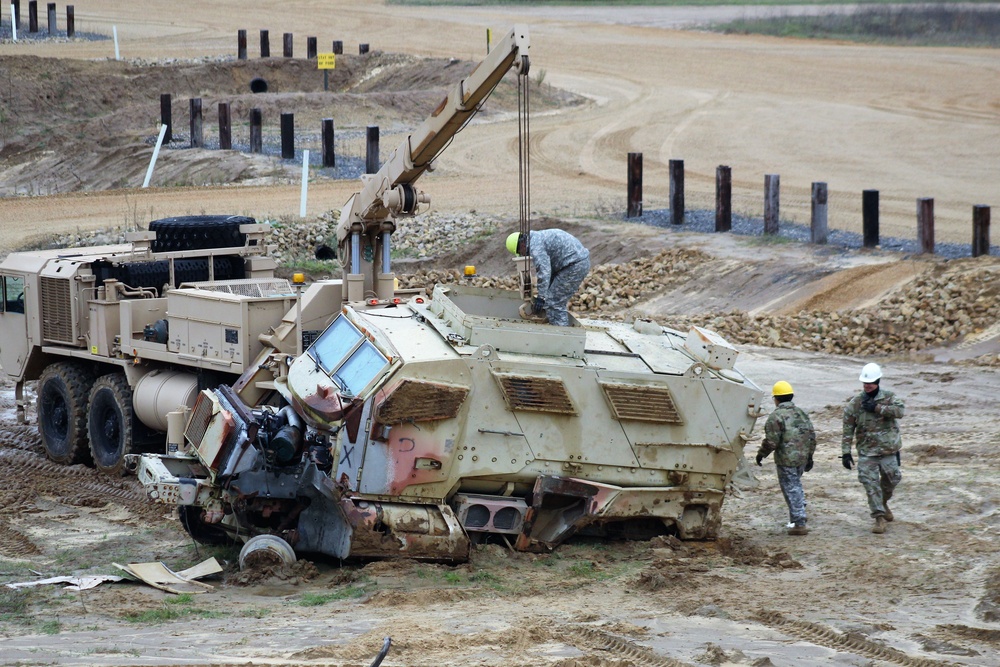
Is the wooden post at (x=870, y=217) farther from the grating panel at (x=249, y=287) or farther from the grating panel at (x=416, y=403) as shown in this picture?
the grating panel at (x=416, y=403)

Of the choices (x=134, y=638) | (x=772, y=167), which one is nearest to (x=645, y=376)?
(x=134, y=638)

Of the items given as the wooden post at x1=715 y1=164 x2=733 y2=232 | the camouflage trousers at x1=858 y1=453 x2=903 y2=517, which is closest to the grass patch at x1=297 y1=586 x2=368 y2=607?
the camouflage trousers at x1=858 y1=453 x2=903 y2=517

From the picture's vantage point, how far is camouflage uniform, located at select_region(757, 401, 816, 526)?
40.4 feet

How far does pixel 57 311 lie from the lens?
16.4 meters

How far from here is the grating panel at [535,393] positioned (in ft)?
37.8

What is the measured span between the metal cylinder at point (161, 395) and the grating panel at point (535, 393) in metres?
4.56

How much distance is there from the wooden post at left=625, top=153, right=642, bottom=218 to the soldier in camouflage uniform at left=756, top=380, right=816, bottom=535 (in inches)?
552

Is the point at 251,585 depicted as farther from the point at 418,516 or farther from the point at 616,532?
the point at 616,532

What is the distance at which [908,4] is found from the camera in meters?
52.7

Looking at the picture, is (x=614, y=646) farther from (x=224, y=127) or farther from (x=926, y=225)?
(x=224, y=127)

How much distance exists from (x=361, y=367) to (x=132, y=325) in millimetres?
4744

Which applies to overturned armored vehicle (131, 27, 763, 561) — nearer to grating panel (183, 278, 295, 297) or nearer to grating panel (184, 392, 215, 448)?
grating panel (184, 392, 215, 448)

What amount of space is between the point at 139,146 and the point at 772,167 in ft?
45.8

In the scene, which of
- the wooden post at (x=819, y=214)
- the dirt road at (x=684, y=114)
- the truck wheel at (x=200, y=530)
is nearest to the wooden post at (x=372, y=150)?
the dirt road at (x=684, y=114)
